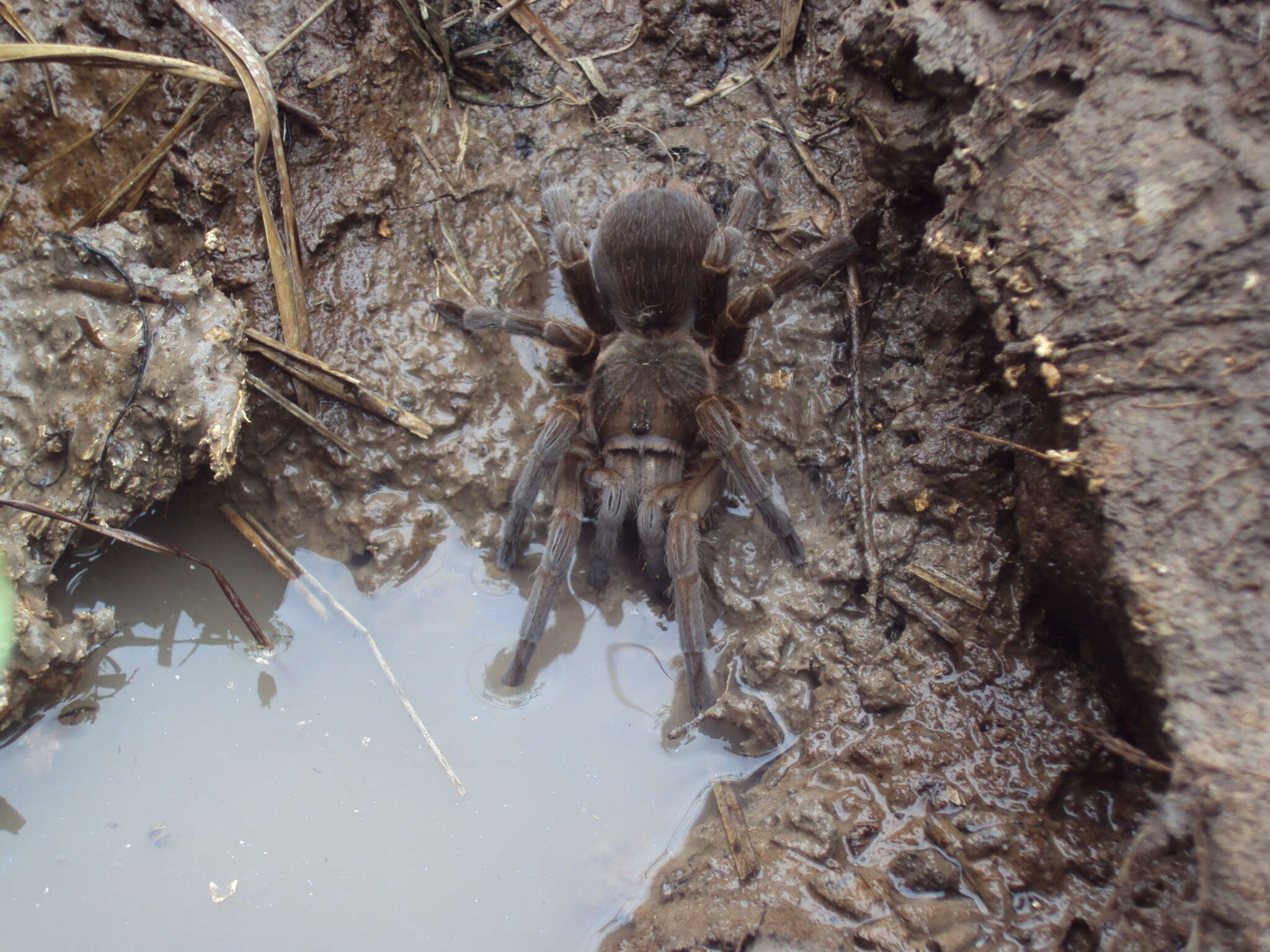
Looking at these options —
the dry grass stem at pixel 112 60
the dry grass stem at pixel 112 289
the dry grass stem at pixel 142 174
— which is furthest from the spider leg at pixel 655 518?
the dry grass stem at pixel 142 174

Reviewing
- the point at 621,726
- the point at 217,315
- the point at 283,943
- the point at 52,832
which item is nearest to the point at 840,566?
the point at 621,726

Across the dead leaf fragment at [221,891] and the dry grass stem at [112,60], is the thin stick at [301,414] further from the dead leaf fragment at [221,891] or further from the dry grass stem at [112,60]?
the dead leaf fragment at [221,891]

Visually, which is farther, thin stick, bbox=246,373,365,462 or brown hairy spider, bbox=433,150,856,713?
thin stick, bbox=246,373,365,462

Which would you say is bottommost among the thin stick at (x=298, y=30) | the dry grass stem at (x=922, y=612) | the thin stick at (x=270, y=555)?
the thin stick at (x=270, y=555)

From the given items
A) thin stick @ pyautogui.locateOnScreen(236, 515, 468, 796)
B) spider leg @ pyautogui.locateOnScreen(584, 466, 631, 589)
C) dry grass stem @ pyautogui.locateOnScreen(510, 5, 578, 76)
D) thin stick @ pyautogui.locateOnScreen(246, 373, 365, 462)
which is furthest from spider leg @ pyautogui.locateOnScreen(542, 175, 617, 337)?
thin stick @ pyautogui.locateOnScreen(236, 515, 468, 796)

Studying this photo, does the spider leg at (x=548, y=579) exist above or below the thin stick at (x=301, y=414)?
below

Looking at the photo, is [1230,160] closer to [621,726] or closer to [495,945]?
[621,726]

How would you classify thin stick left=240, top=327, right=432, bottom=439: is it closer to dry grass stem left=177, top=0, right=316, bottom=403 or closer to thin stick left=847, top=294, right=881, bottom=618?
dry grass stem left=177, top=0, right=316, bottom=403
